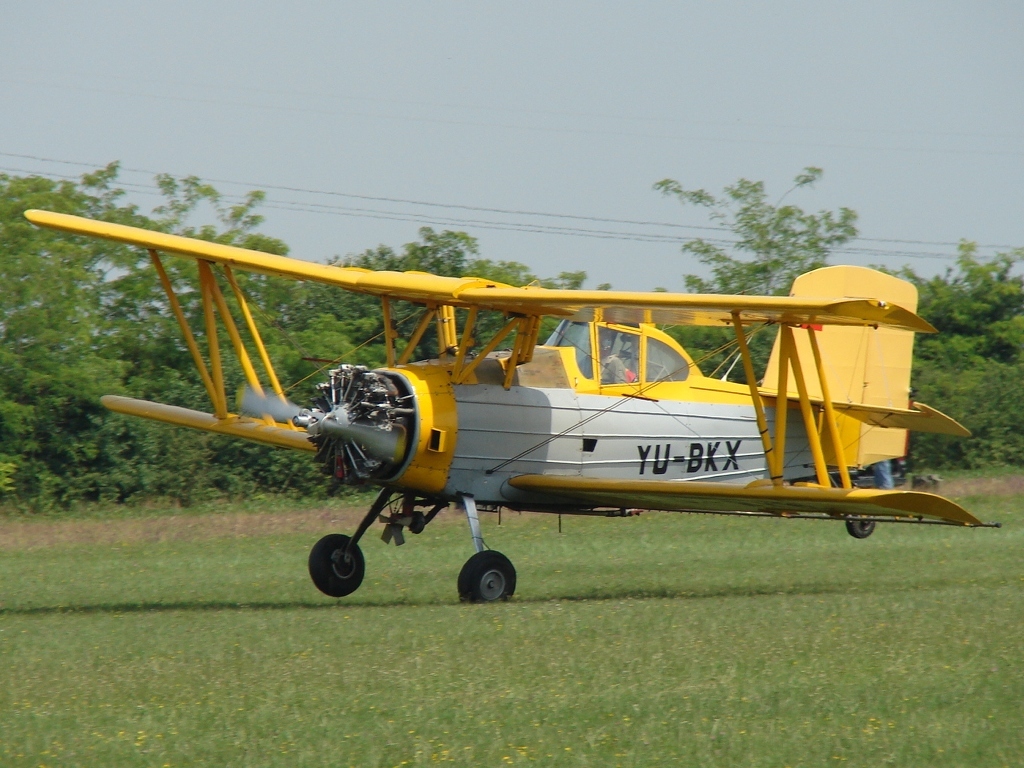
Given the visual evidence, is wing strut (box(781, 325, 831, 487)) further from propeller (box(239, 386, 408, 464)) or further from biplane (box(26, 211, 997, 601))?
propeller (box(239, 386, 408, 464))

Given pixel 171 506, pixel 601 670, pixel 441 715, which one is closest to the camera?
pixel 441 715

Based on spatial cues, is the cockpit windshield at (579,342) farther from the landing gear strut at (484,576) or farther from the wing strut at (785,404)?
the landing gear strut at (484,576)

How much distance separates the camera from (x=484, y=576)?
12820 mm

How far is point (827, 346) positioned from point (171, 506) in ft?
57.7

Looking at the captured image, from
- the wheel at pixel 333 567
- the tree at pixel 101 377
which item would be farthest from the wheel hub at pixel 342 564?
the tree at pixel 101 377

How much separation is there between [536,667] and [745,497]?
14.0ft

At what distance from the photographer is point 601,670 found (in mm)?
8891

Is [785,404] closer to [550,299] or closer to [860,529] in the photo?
[550,299]

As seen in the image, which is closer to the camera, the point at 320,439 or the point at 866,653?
the point at 866,653

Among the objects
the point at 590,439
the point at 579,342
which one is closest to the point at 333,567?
the point at 590,439

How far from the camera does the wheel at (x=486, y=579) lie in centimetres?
1277

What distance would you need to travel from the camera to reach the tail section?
16.4 metres

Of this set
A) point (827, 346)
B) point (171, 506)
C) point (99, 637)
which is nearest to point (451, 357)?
point (99, 637)

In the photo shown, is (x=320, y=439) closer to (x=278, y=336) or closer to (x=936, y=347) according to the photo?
(x=278, y=336)
